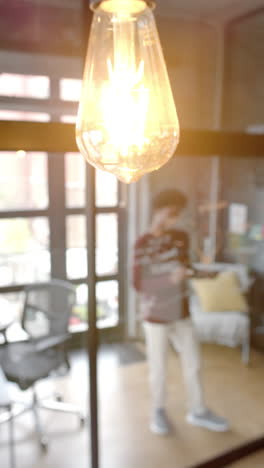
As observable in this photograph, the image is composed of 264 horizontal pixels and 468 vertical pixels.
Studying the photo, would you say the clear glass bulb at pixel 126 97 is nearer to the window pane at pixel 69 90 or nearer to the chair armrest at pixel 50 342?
the window pane at pixel 69 90

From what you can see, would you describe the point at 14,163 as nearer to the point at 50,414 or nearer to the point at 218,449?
the point at 50,414

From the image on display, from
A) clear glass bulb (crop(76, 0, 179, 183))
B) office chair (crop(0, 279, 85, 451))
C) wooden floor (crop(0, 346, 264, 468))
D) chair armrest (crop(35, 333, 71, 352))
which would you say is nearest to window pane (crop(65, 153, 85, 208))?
office chair (crop(0, 279, 85, 451))

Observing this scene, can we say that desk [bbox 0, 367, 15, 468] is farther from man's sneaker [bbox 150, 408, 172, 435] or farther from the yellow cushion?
the yellow cushion

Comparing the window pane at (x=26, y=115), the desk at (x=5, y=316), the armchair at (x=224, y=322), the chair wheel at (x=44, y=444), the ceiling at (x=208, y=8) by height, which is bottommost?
the chair wheel at (x=44, y=444)

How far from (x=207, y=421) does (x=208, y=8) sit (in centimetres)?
232

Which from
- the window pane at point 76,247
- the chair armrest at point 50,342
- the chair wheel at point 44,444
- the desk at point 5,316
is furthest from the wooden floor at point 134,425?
the window pane at point 76,247

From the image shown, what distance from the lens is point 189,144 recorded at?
2.10m

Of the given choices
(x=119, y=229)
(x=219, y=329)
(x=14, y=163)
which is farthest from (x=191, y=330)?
(x=14, y=163)

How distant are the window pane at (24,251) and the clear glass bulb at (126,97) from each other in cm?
151

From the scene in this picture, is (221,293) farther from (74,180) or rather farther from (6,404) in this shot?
(6,404)

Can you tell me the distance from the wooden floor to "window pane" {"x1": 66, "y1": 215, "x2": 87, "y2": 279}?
0.52m

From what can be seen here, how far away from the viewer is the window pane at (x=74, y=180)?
2189 mm

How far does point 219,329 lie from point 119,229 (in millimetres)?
1049

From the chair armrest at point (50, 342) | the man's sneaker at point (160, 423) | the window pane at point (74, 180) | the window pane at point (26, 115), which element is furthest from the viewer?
the man's sneaker at point (160, 423)
